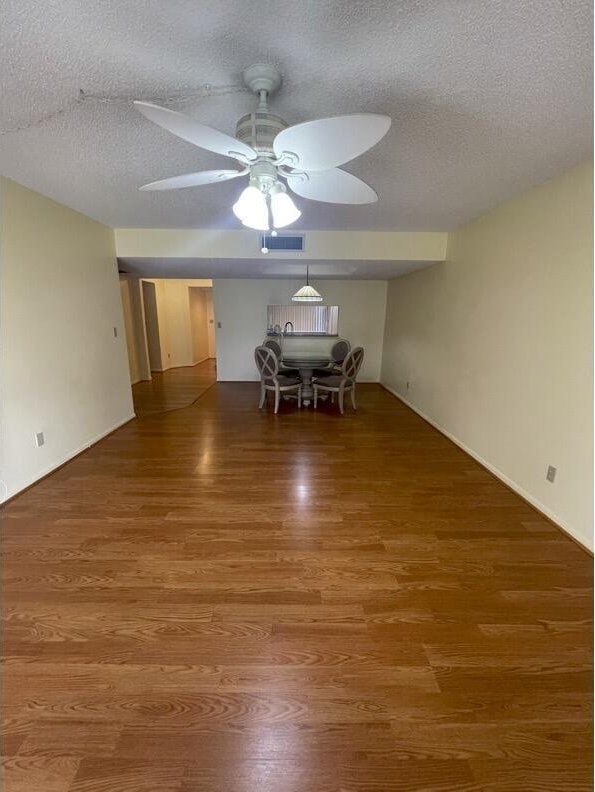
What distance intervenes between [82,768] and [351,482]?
215 cm

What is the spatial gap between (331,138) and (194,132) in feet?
1.57

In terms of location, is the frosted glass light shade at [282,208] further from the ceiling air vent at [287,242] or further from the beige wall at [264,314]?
the beige wall at [264,314]

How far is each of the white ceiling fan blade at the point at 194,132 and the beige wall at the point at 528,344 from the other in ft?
6.81

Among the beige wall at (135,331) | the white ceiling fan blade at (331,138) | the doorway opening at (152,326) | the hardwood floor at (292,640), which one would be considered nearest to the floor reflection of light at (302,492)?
the hardwood floor at (292,640)

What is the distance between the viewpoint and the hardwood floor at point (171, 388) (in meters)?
5.13

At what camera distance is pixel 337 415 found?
471 cm

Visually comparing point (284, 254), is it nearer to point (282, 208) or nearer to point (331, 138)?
point (282, 208)

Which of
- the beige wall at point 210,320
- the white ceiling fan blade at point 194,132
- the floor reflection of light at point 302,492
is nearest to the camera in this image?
the white ceiling fan blade at point 194,132

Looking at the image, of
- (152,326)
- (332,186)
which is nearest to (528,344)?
(332,186)

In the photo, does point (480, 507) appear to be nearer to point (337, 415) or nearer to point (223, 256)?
point (337, 415)

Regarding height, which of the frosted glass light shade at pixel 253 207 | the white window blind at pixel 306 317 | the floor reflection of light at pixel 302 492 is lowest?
the floor reflection of light at pixel 302 492

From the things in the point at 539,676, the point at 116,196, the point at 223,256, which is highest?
the point at 116,196

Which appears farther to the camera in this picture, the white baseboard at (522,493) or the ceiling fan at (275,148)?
the white baseboard at (522,493)

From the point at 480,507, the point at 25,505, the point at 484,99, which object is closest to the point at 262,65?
the point at 484,99
